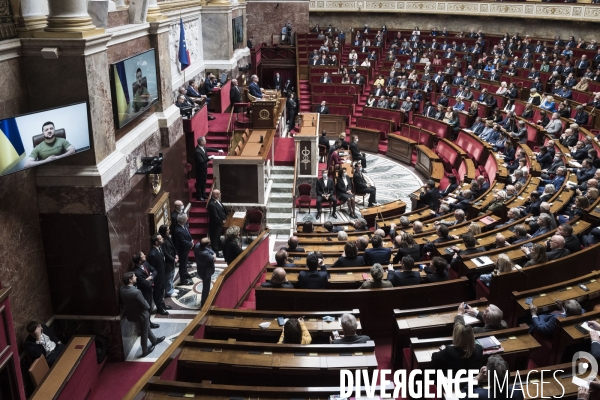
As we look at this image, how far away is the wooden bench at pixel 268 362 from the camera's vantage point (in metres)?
4.97

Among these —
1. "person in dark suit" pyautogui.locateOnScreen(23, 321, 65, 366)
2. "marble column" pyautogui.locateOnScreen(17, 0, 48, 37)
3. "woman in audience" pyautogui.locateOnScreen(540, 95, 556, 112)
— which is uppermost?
"marble column" pyautogui.locateOnScreen(17, 0, 48, 37)

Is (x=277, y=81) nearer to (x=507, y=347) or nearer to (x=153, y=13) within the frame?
(x=153, y=13)

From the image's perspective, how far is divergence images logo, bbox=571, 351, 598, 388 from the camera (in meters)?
4.51

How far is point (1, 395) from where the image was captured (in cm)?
477

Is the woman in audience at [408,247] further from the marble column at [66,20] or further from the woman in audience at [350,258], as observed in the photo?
the marble column at [66,20]

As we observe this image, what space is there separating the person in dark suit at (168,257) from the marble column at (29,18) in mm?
3256

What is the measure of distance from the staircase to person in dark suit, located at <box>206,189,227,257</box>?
159 centimetres

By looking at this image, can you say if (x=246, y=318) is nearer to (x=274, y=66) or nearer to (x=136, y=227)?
(x=136, y=227)

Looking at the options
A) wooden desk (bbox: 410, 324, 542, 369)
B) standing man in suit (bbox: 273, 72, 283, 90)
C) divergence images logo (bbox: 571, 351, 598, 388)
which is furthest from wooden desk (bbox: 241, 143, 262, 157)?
standing man in suit (bbox: 273, 72, 283, 90)

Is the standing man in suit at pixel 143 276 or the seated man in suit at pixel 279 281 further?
the standing man in suit at pixel 143 276

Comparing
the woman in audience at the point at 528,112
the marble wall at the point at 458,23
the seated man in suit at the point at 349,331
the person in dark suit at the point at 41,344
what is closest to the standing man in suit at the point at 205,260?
the person in dark suit at the point at 41,344

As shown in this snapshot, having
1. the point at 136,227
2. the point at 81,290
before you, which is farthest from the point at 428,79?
the point at 81,290

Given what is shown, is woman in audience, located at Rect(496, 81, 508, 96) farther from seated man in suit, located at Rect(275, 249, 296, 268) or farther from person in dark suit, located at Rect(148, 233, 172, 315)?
person in dark suit, located at Rect(148, 233, 172, 315)

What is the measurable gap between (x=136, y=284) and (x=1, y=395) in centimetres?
259
